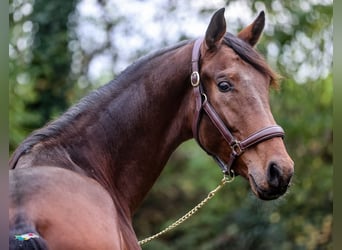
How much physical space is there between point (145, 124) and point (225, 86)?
0.47 metres

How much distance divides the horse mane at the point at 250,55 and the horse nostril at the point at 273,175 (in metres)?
0.53

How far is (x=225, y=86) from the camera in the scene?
2.91m

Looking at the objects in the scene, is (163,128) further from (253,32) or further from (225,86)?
(253,32)

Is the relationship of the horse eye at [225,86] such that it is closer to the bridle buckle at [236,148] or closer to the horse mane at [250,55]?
the horse mane at [250,55]

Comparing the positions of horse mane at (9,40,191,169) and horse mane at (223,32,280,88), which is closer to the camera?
horse mane at (9,40,191,169)

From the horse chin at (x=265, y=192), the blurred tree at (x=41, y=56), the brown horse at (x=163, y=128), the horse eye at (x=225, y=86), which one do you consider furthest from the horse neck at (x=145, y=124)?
the blurred tree at (x=41, y=56)

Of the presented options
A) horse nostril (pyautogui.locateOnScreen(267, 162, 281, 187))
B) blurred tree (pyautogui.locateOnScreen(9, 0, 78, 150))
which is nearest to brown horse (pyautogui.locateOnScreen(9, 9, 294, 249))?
horse nostril (pyautogui.locateOnScreen(267, 162, 281, 187))

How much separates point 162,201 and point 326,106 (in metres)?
3.82

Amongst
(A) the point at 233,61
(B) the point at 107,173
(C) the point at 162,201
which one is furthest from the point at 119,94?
(C) the point at 162,201

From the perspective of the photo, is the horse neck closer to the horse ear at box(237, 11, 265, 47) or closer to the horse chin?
the horse ear at box(237, 11, 265, 47)

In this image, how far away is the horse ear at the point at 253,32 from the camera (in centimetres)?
327

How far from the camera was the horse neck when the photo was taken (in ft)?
9.67

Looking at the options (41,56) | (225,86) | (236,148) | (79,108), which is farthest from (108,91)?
(41,56)

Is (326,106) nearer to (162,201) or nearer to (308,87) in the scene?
(308,87)
